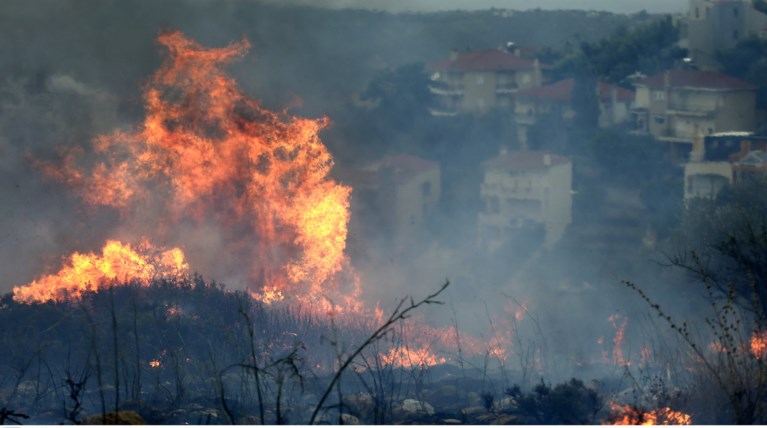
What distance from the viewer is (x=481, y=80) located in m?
63.1

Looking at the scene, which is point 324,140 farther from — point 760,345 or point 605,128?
point 760,345

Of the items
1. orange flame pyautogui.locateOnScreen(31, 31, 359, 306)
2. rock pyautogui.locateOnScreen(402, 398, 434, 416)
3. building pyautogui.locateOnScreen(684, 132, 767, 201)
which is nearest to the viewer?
rock pyautogui.locateOnScreen(402, 398, 434, 416)

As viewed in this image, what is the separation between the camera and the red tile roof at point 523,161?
177ft

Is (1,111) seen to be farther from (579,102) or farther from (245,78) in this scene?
(579,102)

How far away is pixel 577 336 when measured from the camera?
1385 inches

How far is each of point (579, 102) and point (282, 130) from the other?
25.8 meters

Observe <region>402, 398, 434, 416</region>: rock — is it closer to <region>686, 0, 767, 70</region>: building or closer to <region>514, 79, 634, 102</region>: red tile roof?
<region>514, 79, 634, 102</region>: red tile roof

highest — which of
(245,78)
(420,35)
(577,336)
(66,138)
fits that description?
(420,35)

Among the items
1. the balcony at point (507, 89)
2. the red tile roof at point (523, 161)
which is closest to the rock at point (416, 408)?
the red tile roof at point (523, 161)

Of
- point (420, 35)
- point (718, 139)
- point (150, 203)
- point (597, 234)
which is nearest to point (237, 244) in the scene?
point (150, 203)

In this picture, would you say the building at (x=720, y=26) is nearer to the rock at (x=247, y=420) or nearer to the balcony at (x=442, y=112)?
the balcony at (x=442, y=112)

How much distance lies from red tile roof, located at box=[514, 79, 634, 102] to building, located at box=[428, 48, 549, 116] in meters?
1.08

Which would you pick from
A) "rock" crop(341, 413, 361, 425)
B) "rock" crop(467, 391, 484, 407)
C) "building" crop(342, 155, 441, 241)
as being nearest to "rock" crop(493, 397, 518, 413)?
"rock" crop(467, 391, 484, 407)

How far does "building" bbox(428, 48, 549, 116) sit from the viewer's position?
203 feet
